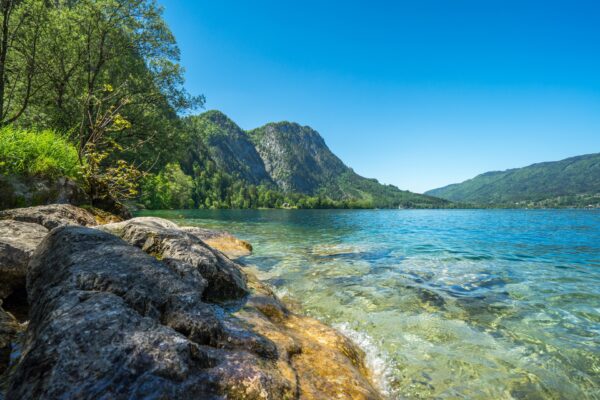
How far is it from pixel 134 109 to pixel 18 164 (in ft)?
44.7

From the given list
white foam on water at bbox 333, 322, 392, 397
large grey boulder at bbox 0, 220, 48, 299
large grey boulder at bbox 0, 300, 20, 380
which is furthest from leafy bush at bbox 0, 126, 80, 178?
white foam on water at bbox 333, 322, 392, 397

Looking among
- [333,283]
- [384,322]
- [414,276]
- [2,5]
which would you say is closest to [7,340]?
[384,322]

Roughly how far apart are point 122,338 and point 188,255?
3.40m

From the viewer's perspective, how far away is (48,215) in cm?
700

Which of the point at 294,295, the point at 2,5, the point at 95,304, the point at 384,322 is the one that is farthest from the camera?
the point at 2,5

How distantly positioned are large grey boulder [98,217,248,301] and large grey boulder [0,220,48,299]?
157 centimetres

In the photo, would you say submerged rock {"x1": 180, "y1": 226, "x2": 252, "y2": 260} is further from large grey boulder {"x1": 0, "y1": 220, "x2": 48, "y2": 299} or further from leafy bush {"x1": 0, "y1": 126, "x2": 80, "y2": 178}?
large grey boulder {"x1": 0, "y1": 220, "x2": 48, "y2": 299}

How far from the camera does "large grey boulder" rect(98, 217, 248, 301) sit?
574 cm

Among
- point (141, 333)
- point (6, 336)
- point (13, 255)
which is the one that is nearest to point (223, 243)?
point (13, 255)

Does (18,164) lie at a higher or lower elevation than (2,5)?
lower

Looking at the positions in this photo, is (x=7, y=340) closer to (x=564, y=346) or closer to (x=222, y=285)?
(x=222, y=285)

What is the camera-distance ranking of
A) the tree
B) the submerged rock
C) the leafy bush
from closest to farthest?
the leafy bush < the submerged rock < the tree

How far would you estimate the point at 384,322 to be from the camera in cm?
763

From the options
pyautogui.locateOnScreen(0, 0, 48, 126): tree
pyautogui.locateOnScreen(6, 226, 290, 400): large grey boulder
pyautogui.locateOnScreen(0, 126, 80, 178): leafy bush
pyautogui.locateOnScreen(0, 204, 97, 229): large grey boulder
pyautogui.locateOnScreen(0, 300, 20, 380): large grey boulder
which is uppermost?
pyautogui.locateOnScreen(0, 0, 48, 126): tree
